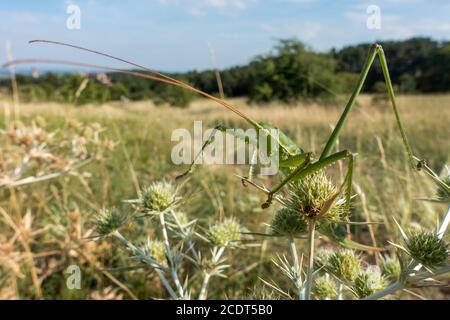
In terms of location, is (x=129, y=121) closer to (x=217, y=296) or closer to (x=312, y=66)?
(x=217, y=296)

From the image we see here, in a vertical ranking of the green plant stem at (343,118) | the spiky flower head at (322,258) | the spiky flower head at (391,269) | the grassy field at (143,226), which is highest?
the green plant stem at (343,118)

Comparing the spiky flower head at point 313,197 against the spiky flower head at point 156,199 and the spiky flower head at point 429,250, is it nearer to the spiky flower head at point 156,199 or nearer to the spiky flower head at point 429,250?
the spiky flower head at point 429,250

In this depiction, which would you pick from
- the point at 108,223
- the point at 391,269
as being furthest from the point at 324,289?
the point at 108,223

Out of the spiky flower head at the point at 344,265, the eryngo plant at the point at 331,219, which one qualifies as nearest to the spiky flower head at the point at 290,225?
the eryngo plant at the point at 331,219

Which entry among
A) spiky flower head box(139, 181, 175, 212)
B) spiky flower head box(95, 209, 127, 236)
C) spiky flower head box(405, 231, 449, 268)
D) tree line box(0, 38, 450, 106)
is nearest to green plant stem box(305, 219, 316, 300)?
spiky flower head box(405, 231, 449, 268)

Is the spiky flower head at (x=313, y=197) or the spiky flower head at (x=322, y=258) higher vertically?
the spiky flower head at (x=313, y=197)

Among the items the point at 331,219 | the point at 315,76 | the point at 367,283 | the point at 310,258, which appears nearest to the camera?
the point at 310,258

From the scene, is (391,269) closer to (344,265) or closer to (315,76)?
(344,265)
